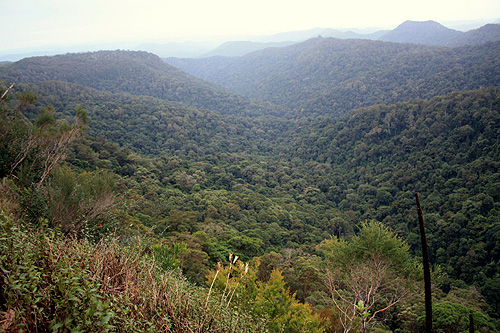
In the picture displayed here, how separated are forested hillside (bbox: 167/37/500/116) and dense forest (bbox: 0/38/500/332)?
3.09 ft

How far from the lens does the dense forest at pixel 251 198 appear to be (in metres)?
3.69

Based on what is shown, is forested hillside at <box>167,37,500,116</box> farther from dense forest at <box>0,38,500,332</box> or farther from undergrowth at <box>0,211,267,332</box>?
undergrowth at <box>0,211,267,332</box>

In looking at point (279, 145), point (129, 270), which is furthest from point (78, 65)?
point (129, 270)

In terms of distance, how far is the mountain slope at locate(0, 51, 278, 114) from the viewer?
97.3 metres

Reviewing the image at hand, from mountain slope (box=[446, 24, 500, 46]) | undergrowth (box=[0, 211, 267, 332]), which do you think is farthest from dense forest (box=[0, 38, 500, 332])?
mountain slope (box=[446, 24, 500, 46])

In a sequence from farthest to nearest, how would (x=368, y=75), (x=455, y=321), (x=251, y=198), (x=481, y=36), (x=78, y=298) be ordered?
1. (x=481, y=36)
2. (x=368, y=75)
3. (x=251, y=198)
4. (x=455, y=321)
5. (x=78, y=298)

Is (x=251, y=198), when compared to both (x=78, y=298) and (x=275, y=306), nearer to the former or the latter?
(x=275, y=306)

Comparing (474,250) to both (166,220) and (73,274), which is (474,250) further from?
(73,274)

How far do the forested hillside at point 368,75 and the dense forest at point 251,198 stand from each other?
3.09ft

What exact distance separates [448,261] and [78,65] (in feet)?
433

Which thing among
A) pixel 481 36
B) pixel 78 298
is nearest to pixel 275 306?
pixel 78 298

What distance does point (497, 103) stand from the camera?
44688 mm

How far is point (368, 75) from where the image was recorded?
111250mm

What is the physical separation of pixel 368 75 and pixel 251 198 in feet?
326
